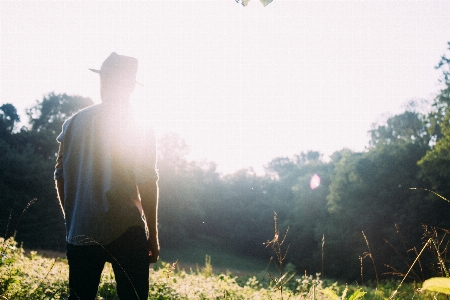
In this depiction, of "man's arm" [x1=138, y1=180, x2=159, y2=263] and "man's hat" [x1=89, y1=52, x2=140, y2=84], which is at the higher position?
"man's hat" [x1=89, y1=52, x2=140, y2=84]

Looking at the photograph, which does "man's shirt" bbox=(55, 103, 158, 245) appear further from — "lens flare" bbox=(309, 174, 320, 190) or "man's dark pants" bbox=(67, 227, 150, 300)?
"lens flare" bbox=(309, 174, 320, 190)

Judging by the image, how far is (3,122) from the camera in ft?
90.7

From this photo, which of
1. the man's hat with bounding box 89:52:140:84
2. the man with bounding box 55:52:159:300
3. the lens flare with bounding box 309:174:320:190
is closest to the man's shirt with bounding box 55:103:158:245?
the man with bounding box 55:52:159:300

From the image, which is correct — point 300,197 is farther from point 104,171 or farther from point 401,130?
point 104,171

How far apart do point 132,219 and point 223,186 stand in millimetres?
37443

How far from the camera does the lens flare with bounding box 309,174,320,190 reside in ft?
103

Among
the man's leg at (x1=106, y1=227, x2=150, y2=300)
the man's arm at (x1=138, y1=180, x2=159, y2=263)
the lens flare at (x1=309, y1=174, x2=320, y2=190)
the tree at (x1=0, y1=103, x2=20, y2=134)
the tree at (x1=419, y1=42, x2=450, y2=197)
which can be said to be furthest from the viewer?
the lens flare at (x1=309, y1=174, x2=320, y2=190)

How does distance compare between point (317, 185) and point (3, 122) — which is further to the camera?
point (317, 185)

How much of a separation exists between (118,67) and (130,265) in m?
1.04

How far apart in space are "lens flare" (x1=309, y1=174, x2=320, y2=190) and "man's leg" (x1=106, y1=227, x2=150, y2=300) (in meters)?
31.1

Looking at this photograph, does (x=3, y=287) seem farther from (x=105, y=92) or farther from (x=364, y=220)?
(x=364, y=220)

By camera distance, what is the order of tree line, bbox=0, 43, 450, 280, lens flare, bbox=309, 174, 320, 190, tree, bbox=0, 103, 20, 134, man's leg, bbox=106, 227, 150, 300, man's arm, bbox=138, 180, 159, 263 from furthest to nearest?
lens flare, bbox=309, 174, 320, 190
tree, bbox=0, 103, 20, 134
tree line, bbox=0, 43, 450, 280
man's arm, bbox=138, 180, 159, 263
man's leg, bbox=106, 227, 150, 300

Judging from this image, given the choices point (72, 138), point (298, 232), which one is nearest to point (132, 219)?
point (72, 138)

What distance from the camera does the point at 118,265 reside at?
147cm
